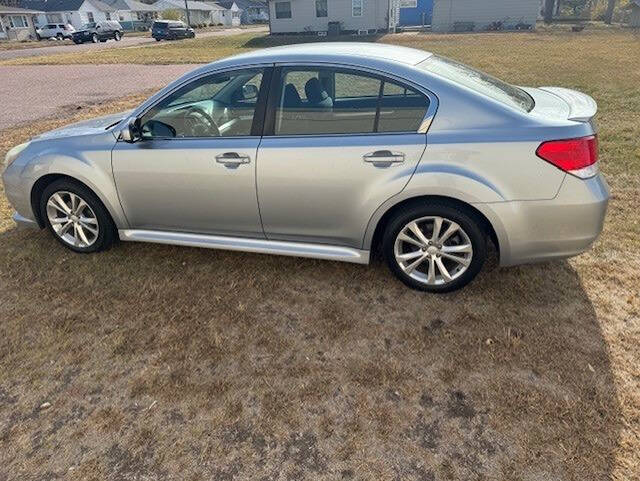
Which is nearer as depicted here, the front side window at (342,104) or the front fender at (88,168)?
the front side window at (342,104)

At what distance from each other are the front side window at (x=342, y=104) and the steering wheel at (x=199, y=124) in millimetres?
519

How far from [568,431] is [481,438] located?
1.38 ft

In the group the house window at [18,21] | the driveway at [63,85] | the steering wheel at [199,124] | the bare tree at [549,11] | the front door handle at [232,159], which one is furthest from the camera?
the house window at [18,21]

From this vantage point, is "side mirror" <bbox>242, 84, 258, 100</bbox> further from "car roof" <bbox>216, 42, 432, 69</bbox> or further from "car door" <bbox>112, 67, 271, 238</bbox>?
"car roof" <bbox>216, 42, 432, 69</bbox>

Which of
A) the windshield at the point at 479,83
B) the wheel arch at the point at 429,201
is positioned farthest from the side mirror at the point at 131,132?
the windshield at the point at 479,83

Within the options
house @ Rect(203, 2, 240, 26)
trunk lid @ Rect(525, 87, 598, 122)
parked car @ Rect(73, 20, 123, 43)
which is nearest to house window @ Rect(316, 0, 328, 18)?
parked car @ Rect(73, 20, 123, 43)

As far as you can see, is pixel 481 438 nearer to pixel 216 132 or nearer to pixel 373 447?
pixel 373 447

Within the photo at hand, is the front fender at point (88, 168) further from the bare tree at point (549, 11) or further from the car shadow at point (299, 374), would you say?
the bare tree at point (549, 11)

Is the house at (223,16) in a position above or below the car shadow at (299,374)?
above

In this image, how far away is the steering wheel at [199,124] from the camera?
331 centimetres

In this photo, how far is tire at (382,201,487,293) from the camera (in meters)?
2.97

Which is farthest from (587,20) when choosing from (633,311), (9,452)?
(9,452)

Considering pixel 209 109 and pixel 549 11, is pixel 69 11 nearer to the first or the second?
pixel 549 11

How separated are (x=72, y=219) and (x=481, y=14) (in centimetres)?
3996
